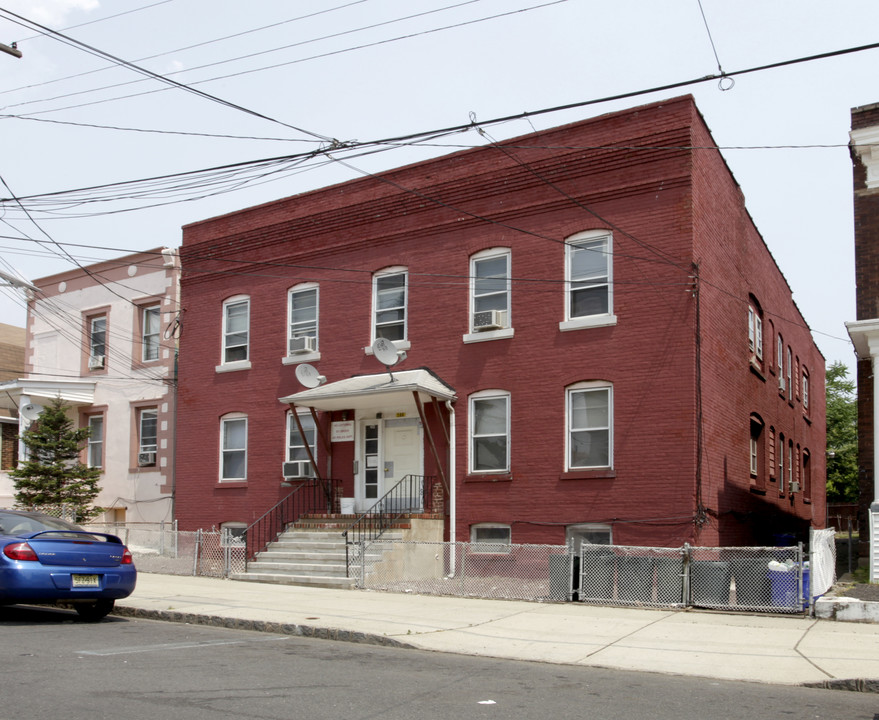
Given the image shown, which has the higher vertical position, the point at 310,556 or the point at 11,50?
the point at 11,50

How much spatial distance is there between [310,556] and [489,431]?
426 centimetres

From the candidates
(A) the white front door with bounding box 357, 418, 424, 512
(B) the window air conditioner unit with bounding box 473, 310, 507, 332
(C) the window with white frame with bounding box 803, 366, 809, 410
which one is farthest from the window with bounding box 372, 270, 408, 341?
(C) the window with white frame with bounding box 803, 366, 809, 410

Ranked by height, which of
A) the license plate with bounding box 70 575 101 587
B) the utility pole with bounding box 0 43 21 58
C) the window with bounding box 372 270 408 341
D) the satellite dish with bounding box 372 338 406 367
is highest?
the utility pole with bounding box 0 43 21 58

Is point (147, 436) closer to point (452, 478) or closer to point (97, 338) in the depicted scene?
point (97, 338)

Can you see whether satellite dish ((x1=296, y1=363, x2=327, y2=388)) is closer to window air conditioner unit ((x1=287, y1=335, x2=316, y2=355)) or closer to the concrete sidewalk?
window air conditioner unit ((x1=287, y1=335, x2=316, y2=355))

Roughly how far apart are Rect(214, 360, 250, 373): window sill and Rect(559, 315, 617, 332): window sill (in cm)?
831

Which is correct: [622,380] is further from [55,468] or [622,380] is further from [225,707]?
[55,468]

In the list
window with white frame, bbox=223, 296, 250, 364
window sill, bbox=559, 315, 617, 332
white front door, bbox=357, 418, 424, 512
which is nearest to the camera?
window sill, bbox=559, 315, 617, 332

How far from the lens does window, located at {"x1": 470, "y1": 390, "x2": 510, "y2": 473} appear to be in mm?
18875

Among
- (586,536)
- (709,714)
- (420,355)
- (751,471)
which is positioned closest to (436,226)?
(420,355)

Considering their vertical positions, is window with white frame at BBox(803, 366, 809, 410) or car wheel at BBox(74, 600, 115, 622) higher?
window with white frame at BBox(803, 366, 809, 410)

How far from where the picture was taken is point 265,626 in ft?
40.2

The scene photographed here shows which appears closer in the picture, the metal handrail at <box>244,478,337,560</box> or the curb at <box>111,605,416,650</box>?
the curb at <box>111,605,416,650</box>

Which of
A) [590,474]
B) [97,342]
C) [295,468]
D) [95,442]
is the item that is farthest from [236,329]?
[590,474]
